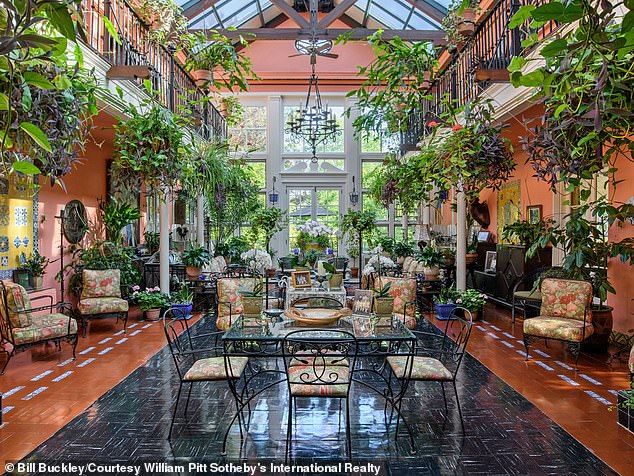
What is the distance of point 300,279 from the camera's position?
17.6ft

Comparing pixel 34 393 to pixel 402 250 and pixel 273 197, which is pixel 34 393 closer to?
pixel 402 250

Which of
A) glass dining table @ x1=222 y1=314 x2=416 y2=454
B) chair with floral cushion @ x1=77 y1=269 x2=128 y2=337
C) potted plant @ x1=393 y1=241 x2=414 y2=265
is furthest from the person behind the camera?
potted plant @ x1=393 y1=241 x2=414 y2=265

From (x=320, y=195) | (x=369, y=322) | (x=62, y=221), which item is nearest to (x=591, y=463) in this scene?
(x=369, y=322)

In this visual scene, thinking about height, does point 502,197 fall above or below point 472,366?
above

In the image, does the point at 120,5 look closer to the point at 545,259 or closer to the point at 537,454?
the point at 537,454

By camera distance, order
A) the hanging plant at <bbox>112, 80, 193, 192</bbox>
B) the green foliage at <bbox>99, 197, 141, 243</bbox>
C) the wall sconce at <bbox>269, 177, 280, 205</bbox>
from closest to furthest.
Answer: the hanging plant at <bbox>112, 80, 193, 192</bbox>
the green foliage at <bbox>99, 197, 141, 243</bbox>
the wall sconce at <bbox>269, 177, 280, 205</bbox>

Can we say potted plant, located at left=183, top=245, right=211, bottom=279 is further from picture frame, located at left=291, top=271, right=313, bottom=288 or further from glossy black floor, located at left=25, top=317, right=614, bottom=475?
glossy black floor, located at left=25, top=317, right=614, bottom=475

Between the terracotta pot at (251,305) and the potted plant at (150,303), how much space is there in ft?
12.0

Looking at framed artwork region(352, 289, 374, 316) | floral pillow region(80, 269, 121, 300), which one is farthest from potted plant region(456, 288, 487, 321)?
floral pillow region(80, 269, 121, 300)

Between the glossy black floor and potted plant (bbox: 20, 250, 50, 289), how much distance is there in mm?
2527

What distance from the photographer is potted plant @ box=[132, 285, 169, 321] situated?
6703 mm

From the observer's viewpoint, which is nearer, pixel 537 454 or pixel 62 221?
pixel 537 454

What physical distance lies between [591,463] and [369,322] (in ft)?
5.37

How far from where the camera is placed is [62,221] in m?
6.25
